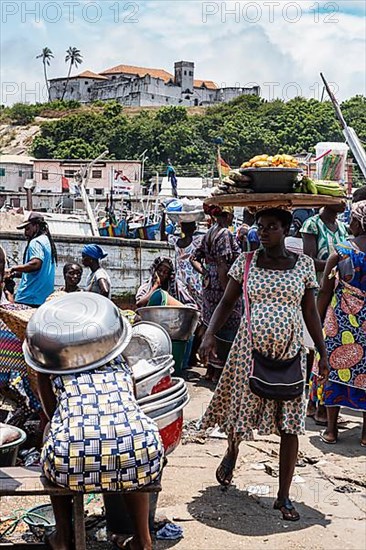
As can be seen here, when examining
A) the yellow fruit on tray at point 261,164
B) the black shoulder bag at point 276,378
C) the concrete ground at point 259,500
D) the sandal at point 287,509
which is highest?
the yellow fruit on tray at point 261,164

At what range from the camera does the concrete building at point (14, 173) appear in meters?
77.6

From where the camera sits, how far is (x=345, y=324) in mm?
5664

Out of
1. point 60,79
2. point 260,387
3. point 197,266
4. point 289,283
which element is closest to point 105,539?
point 260,387

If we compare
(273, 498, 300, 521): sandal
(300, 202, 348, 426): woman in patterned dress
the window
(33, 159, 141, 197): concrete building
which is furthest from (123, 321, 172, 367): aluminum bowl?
the window

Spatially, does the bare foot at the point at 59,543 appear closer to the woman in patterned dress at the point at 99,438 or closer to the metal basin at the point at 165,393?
the woman in patterned dress at the point at 99,438

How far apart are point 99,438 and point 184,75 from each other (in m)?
141

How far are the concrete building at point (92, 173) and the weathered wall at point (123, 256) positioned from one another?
4690cm

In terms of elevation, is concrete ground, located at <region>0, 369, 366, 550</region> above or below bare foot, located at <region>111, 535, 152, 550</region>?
below

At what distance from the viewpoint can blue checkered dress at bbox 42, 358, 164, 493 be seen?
3031mm

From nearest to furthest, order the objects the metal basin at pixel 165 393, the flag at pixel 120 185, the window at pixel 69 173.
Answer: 1. the metal basin at pixel 165 393
2. the flag at pixel 120 185
3. the window at pixel 69 173

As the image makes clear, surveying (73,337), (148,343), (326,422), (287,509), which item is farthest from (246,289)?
(326,422)

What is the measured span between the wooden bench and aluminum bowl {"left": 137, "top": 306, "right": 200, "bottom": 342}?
4.00 m

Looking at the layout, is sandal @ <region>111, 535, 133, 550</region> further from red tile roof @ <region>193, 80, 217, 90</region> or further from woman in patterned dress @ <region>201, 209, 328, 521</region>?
red tile roof @ <region>193, 80, 217, 90</region>

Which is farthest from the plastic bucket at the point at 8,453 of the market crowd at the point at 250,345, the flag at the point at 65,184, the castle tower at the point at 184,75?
the castle tower at the point at 184,75
